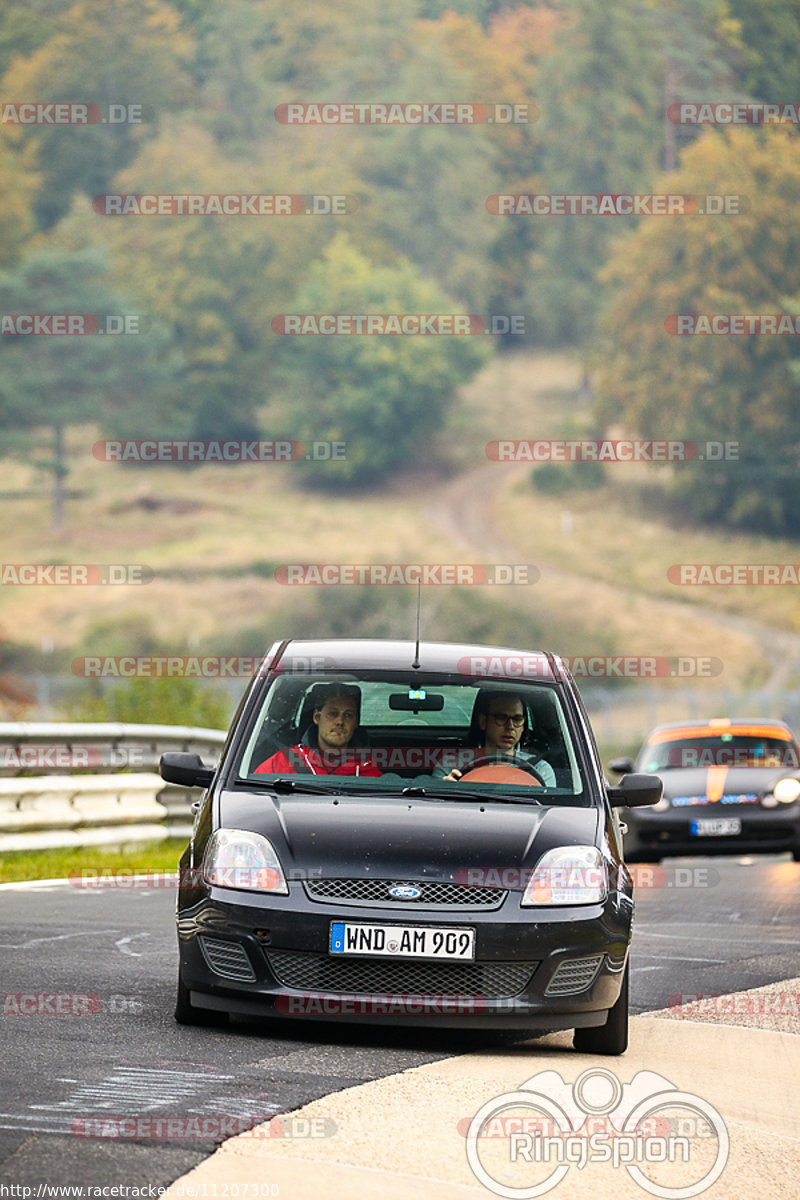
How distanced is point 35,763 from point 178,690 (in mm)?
14130

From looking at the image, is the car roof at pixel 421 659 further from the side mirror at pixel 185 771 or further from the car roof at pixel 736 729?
the car roof at pixel 736 729

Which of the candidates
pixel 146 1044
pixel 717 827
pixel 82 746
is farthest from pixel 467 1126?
pixel 717 827

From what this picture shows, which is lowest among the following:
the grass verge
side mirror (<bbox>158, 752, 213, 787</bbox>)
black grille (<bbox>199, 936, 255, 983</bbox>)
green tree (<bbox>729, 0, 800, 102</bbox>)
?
green tree (<bbox>729, 0, 800, 102</bbox>)

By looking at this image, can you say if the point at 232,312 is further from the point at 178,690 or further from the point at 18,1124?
the point at 18,1124

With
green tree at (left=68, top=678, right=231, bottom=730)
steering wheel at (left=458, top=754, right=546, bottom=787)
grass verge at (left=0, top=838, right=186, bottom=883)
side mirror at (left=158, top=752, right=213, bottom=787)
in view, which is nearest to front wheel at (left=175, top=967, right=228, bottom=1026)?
side mirror at (left=158, top=752, right=213, bottom=787)

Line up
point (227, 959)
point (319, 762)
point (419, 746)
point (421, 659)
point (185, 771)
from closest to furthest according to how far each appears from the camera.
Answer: point (227, 959) → point (185, 771) → point (319, 762) → point (421, 659) → point (419, 746)

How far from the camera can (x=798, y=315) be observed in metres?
98.8

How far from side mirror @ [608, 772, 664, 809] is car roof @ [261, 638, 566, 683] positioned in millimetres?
577

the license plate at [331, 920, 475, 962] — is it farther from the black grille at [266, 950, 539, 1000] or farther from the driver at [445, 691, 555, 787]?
the driver at [445, 691, 555, 787]

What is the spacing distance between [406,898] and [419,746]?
173 centimetres

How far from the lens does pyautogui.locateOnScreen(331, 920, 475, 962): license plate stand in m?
7.47

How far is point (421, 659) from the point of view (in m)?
9.08

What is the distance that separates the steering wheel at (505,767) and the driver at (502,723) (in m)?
0.02

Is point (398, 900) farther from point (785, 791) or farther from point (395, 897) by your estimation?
point (785, 791)
